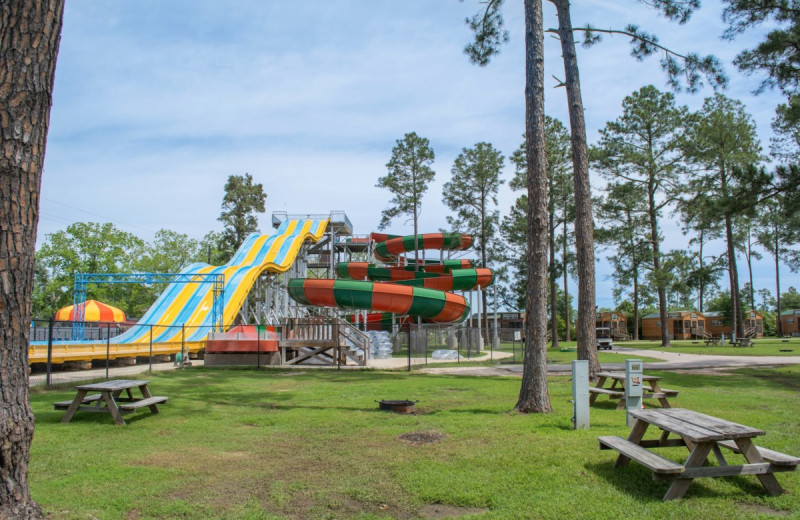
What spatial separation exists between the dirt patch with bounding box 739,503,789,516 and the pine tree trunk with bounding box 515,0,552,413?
4373 mm

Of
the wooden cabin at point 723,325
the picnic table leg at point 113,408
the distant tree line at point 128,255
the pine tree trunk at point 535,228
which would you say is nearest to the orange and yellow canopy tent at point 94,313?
the distant tree line at point 128,255

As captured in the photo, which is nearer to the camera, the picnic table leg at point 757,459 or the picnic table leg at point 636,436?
the picnic table leg at point 757,459

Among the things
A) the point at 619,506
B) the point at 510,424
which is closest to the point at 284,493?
the point at 619,506

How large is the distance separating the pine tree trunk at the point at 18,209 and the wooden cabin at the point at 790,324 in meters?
75.0

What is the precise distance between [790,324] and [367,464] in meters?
73.6

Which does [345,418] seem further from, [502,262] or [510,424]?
[502,262]

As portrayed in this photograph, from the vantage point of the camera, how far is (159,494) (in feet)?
15.8

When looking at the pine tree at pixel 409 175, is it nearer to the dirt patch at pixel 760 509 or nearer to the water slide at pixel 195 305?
the water slide at pixel 195 305

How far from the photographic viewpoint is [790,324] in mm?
63281

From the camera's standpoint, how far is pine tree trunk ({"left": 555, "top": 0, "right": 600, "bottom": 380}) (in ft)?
41.7

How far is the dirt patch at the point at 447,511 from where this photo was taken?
168 inches

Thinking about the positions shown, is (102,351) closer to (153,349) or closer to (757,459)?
(153,349)

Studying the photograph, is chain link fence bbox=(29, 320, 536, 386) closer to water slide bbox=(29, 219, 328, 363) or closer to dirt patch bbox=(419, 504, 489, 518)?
water slide bbox=(29, 219, 328, 363)

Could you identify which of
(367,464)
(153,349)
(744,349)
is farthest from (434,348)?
(367,464)
